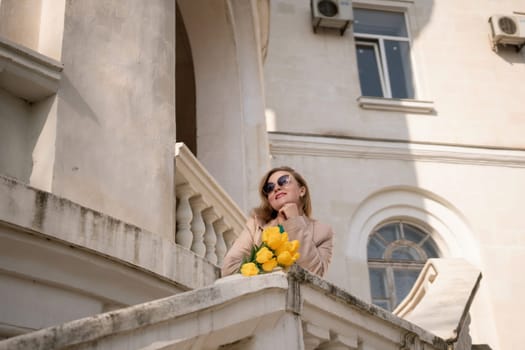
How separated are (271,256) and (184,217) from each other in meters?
2.47

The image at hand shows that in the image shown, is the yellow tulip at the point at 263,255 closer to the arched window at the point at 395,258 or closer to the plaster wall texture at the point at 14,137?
the plaster wall texture at the point at 14,137

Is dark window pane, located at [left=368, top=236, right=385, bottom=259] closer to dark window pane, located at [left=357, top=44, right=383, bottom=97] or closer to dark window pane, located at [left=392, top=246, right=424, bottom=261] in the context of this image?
dark window pane, located at [left=392, top=246, right=424, bottom=261]

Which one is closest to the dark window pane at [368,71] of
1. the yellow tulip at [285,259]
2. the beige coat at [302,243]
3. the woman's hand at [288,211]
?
the woman's hand at [288,211]

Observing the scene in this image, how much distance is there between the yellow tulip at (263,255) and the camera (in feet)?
10.8

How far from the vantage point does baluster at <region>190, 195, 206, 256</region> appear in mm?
5742

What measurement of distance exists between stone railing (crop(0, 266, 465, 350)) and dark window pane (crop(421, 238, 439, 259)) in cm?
733

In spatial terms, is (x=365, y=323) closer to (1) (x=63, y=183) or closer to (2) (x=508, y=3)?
(1) (x=63, y=183)

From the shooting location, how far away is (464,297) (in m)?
5.45

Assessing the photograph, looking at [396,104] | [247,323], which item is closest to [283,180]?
[247,323]

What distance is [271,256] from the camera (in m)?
3.29

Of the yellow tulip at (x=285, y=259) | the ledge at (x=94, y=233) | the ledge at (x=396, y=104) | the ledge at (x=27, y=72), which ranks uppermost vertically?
the ledge at (x=396, y=104)

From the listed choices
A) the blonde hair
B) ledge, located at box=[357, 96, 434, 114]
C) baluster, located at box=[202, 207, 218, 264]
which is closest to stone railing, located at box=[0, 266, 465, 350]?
the blonde hair

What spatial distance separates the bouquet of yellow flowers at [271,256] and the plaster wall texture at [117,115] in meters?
1.71

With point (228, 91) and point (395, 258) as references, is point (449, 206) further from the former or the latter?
point (228, 91)
